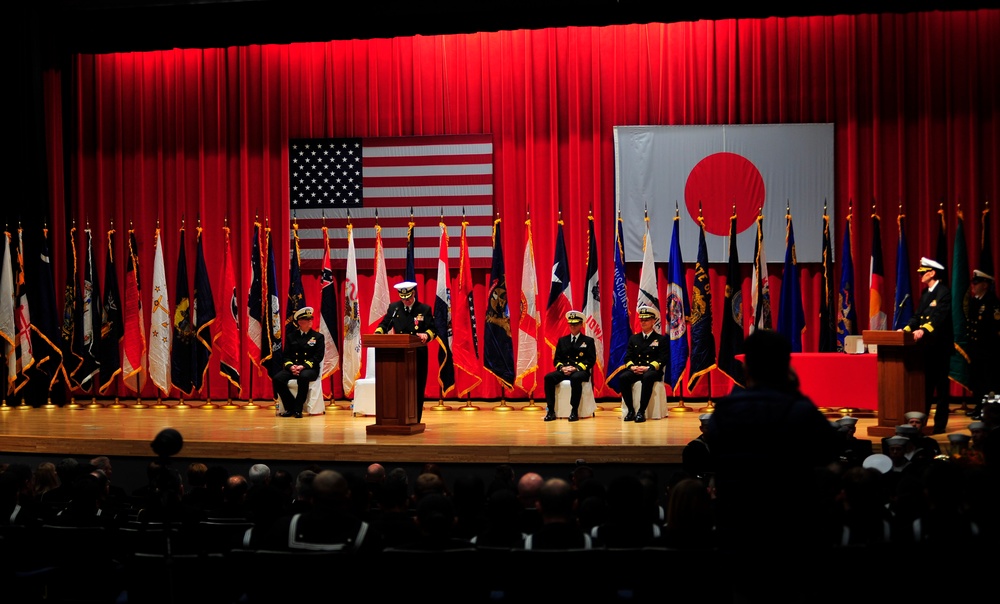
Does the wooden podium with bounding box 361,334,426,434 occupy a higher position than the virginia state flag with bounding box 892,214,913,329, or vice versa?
the virginia state flag with bounding box 892,214,913,329

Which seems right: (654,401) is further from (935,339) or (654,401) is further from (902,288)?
(902,288)

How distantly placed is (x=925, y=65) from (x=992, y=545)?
9.99 meters

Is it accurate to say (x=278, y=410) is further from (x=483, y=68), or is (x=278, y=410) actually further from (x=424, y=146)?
(x=483, y=68)

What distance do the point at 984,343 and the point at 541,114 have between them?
228 inches

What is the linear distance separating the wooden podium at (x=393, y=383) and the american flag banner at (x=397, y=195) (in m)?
3.66

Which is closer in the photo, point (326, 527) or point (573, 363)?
point (326, 527)

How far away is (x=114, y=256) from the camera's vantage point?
13.9 meters

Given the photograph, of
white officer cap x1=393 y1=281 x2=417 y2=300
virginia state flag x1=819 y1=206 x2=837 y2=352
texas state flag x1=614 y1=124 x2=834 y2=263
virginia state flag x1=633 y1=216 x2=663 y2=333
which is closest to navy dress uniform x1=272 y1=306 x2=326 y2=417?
white officer cap x1=393 y1=281 x2=417 y2=300

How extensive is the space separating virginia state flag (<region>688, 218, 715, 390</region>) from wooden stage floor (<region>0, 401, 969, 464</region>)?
20.1 inches

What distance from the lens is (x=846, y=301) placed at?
12.1m

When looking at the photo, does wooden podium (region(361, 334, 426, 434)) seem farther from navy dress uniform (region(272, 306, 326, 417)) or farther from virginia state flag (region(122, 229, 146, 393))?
virginia state flag (region(122, 229, 146, 393))

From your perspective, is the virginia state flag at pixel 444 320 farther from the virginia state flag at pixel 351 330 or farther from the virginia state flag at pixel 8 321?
the virginia state flag at pixel 8 321

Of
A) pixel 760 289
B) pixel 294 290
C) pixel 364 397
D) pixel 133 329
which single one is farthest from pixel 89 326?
pixel 760 289

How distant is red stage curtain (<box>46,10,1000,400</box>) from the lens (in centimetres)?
1259
